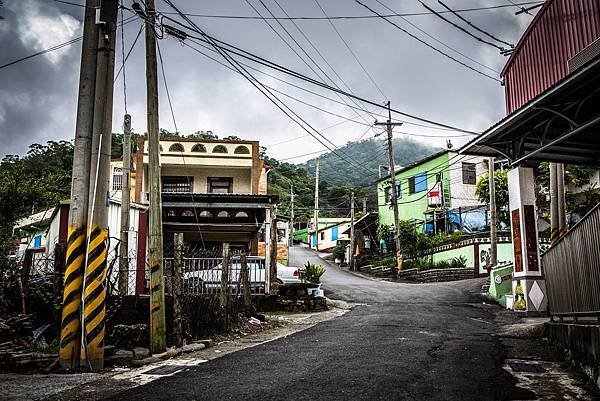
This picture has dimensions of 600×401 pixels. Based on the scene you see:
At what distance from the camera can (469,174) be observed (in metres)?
35.3

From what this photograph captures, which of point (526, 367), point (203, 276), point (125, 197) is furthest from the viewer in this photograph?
point (125, 197)

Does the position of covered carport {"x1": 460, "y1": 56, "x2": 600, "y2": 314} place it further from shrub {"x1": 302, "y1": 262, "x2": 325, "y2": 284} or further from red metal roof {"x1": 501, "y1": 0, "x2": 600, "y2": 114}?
shrub {"x1": 302, "y1": 262, "x2": 325, "y2": 284}

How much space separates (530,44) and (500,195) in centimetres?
1692

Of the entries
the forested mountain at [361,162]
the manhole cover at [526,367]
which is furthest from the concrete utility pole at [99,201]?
the forested mountain at [361,162]

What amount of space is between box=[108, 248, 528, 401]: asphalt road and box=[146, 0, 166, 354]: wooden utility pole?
1.36 m

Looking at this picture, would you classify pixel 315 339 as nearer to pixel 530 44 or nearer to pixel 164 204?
pixel 530 44

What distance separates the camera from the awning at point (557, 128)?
940 cm

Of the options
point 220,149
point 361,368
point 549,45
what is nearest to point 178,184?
point 220,149

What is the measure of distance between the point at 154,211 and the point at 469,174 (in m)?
30.2

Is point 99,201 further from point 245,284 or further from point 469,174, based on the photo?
point 469,174

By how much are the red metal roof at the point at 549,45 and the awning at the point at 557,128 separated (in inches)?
47.8

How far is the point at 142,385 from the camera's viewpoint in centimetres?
600

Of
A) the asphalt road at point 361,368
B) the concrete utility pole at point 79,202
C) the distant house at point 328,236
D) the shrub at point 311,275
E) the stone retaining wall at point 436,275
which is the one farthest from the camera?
the distant house at point 328,236

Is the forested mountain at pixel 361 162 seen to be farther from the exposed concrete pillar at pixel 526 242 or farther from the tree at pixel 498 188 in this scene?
the exposed concrete pillar at pixel 526 242
